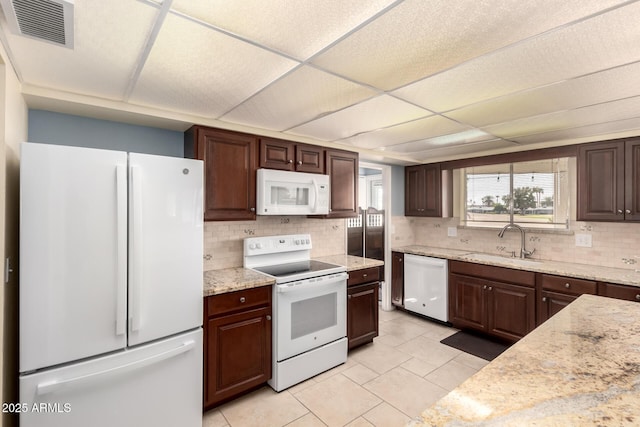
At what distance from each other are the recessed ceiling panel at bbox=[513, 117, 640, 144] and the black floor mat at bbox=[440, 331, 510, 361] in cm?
219

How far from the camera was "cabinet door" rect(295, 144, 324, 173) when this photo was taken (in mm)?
3061

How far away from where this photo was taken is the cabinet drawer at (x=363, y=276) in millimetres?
3126

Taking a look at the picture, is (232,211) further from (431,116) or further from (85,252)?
(431,116)

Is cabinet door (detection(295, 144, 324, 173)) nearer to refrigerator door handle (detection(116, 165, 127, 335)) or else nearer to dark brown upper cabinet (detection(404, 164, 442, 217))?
refrigerator door handle (detection(116, 165, 127, 335))

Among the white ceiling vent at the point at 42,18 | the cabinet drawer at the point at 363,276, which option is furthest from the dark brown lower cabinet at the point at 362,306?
the white ceiling vent at the point at 42,18

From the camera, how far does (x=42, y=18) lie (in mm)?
1204

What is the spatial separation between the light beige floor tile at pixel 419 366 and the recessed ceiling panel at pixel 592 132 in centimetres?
241

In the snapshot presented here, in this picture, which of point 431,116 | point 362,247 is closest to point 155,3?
point 431,116

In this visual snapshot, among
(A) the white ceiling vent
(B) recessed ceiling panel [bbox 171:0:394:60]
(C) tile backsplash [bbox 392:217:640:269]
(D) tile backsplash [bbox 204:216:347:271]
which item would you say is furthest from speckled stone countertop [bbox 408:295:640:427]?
(D) tile backsplash [bbox 204:216:347:271]

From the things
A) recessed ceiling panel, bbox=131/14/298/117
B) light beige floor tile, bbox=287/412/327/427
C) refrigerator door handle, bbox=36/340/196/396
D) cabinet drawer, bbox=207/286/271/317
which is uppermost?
recessed ceiling panel, bbox=131/14/298/117

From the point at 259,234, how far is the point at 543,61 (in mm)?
2539

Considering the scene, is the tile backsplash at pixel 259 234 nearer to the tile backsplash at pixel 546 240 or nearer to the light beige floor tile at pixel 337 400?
the tile backsplash at pixel 546 240

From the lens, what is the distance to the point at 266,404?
7.73 feet

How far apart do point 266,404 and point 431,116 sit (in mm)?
2559
